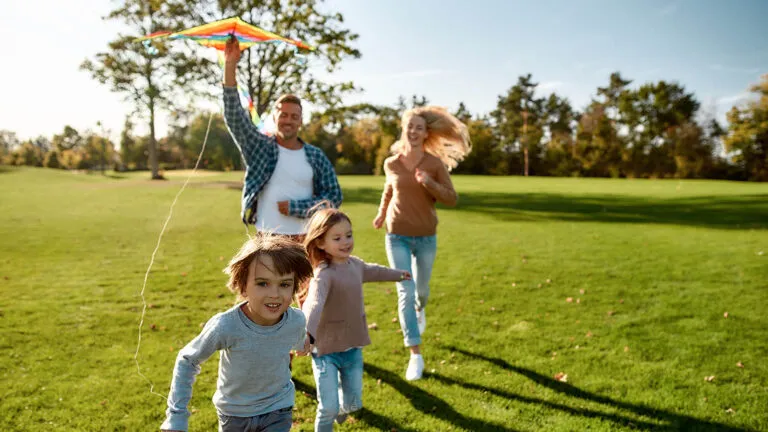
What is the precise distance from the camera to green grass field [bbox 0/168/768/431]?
4383mm

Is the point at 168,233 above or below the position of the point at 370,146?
below

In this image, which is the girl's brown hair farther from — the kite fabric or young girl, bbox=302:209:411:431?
the kite fabric

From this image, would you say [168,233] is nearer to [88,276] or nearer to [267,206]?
[88,276]

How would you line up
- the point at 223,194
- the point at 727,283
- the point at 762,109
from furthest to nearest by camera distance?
the point at 762,109 → the point at 223,194 → the point at 727,283

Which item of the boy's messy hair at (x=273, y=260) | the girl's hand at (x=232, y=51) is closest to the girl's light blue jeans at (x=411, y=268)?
the girl's hand at (x=232, y=51)

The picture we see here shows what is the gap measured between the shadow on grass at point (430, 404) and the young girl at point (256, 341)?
188 centimetres

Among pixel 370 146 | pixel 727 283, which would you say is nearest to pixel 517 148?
pixel 370 146

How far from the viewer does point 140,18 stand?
128ft

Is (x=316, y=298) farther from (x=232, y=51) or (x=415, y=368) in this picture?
(x=232, y=51)

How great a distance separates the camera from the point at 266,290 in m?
2.58

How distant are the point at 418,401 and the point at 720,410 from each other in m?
2.47

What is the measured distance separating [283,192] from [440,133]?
2.03m

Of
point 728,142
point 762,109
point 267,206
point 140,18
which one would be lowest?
point 267,206

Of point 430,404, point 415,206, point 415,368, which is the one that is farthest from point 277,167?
point 430,404
